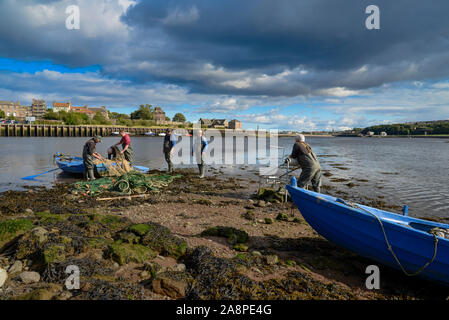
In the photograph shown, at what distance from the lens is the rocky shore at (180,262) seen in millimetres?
4090

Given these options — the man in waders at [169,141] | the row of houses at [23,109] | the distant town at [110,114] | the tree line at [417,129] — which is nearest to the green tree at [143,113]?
the distant town at [110,114]

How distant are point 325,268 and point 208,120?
16319 cm

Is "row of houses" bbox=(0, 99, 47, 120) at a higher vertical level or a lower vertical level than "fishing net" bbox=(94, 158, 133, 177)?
higher

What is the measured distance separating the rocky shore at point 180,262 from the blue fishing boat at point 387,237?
0.48 metres

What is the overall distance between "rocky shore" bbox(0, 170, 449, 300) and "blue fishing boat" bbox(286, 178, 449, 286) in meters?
0.48

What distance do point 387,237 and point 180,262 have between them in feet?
13.7

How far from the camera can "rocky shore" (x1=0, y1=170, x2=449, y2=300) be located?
4.09m

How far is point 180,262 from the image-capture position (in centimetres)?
522

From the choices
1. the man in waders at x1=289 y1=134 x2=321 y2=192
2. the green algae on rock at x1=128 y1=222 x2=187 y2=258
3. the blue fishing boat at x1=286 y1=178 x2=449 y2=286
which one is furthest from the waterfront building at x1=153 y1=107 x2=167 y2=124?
the blue fishing boat at x1=286 y1=178 x2=449 y2=286

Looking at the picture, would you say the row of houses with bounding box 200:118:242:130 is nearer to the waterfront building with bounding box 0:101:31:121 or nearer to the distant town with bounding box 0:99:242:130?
the distant town with bounding box 0:99:242:130

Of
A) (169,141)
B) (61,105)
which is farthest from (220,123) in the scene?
(169,141)

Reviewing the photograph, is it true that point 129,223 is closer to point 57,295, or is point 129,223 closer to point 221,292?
point 57,295

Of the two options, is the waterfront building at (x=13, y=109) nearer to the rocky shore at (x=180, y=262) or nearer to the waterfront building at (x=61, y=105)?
the waterfront building at (x=61, y=105)
